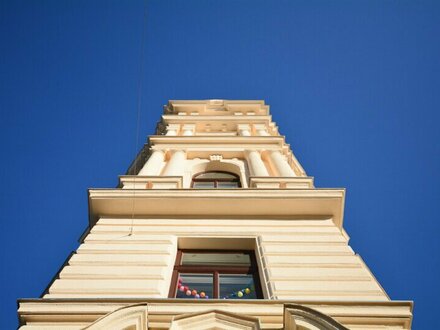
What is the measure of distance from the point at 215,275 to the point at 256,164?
7667 mm

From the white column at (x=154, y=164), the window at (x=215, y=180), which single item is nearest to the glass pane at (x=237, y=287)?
the white column at (x=154, y=164)

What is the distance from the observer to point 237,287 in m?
9.40

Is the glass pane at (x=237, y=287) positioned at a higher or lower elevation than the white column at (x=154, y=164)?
lower

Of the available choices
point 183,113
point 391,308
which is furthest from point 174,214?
point 183,113

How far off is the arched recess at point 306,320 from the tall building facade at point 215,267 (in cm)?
1

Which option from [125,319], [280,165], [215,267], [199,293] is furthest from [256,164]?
[125,319]

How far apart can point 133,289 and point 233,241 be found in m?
3.06

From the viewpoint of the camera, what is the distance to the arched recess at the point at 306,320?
247 inches

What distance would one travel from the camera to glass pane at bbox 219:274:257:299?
9.05 metres

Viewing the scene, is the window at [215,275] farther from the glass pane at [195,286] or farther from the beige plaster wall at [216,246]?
the beige plaster wall at [216,246]

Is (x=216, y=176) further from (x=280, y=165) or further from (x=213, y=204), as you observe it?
(x=213, y=204)

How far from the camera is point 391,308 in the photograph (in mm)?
7230

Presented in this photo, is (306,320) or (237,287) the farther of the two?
(237,287)

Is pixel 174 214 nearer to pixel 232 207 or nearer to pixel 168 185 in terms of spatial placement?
pixel 232 207
